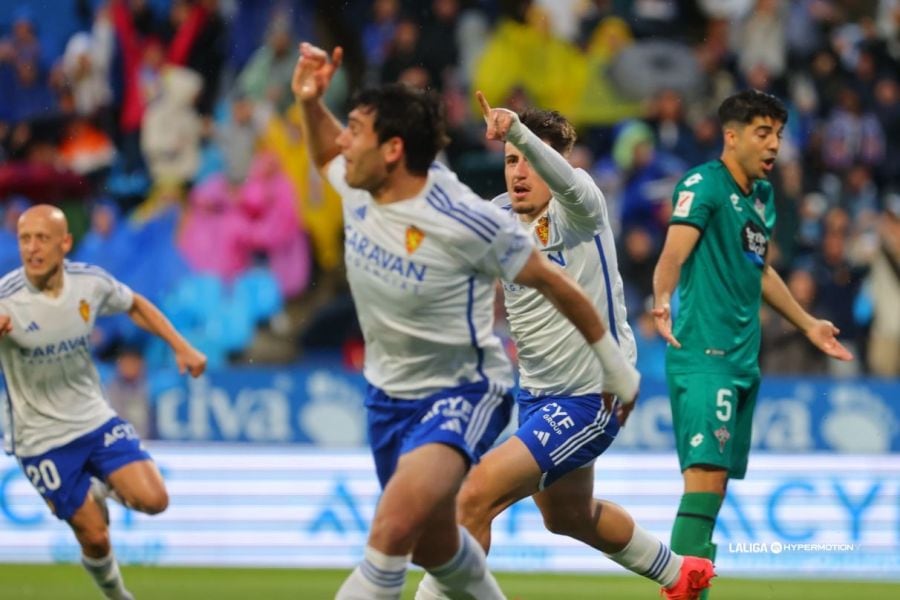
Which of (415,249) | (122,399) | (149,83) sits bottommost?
(122,399)

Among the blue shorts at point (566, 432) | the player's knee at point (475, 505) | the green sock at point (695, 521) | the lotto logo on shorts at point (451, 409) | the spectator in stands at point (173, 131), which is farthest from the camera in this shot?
the spectator in stands at point (173, 131)

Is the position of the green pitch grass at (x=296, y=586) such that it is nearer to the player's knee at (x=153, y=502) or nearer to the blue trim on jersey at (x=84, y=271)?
the player's knee at (x=153, y=502)

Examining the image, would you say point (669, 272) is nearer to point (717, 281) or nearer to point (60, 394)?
point (717, 281)

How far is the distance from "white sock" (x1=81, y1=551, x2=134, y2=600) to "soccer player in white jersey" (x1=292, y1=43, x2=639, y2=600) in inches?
115

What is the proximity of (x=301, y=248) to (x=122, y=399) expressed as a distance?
274 cm

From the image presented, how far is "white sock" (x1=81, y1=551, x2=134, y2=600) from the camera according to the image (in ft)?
28.9

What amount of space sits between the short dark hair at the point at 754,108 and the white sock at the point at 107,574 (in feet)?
13.6

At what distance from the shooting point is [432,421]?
20.6 feet

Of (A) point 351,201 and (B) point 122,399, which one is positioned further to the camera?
(B) point 122,399

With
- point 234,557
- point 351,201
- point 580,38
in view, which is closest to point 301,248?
point 580,38

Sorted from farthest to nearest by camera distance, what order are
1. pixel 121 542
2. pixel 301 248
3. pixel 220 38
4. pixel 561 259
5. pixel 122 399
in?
1. pixel 220 38
2. pixel 301 248
3. pixel 122 399
4. pixel 121 542
5. pixel 561 259

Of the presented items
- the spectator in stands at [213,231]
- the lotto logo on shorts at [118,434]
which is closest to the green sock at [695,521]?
the lotto logo on shorts at [118,434]

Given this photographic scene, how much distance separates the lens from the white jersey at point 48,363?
30.0 ft

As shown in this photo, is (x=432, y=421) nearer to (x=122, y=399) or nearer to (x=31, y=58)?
(x=122, y=399)
